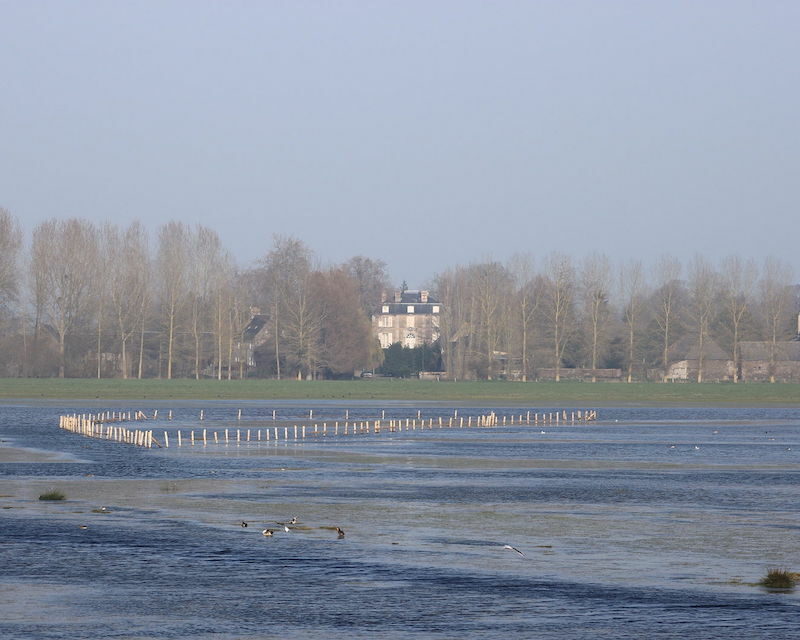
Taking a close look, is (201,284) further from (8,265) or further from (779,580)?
(779,580)

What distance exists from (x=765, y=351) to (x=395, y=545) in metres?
151

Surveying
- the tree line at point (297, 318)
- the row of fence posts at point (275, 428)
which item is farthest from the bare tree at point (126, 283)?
the row of fence posts at point (275, 428)

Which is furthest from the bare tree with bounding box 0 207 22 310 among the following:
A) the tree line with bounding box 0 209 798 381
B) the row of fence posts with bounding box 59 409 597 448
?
the row of fence posts with bounding box 59 409 597 448

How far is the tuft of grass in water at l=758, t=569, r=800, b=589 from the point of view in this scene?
22938 millimetres

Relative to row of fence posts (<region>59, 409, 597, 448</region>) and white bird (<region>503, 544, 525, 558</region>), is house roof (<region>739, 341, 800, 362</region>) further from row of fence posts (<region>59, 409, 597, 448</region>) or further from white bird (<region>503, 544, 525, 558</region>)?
white bird (<region>503, 544, 525, 558</region>)

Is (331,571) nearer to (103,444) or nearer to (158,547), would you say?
(158,547)

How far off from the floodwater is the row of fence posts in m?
8.71

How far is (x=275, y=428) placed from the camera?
2753 inches

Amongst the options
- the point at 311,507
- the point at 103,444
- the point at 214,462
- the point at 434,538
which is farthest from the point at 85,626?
the point at 103,444

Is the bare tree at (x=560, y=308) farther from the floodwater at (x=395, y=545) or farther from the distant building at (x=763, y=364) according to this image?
the floodwater at (x=395, y=545)

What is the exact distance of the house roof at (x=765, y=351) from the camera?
543 ft

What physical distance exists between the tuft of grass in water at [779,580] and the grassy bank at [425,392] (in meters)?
94.8

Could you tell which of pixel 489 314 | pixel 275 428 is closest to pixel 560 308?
pixel 489 314

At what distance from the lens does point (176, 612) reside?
20.6 m
